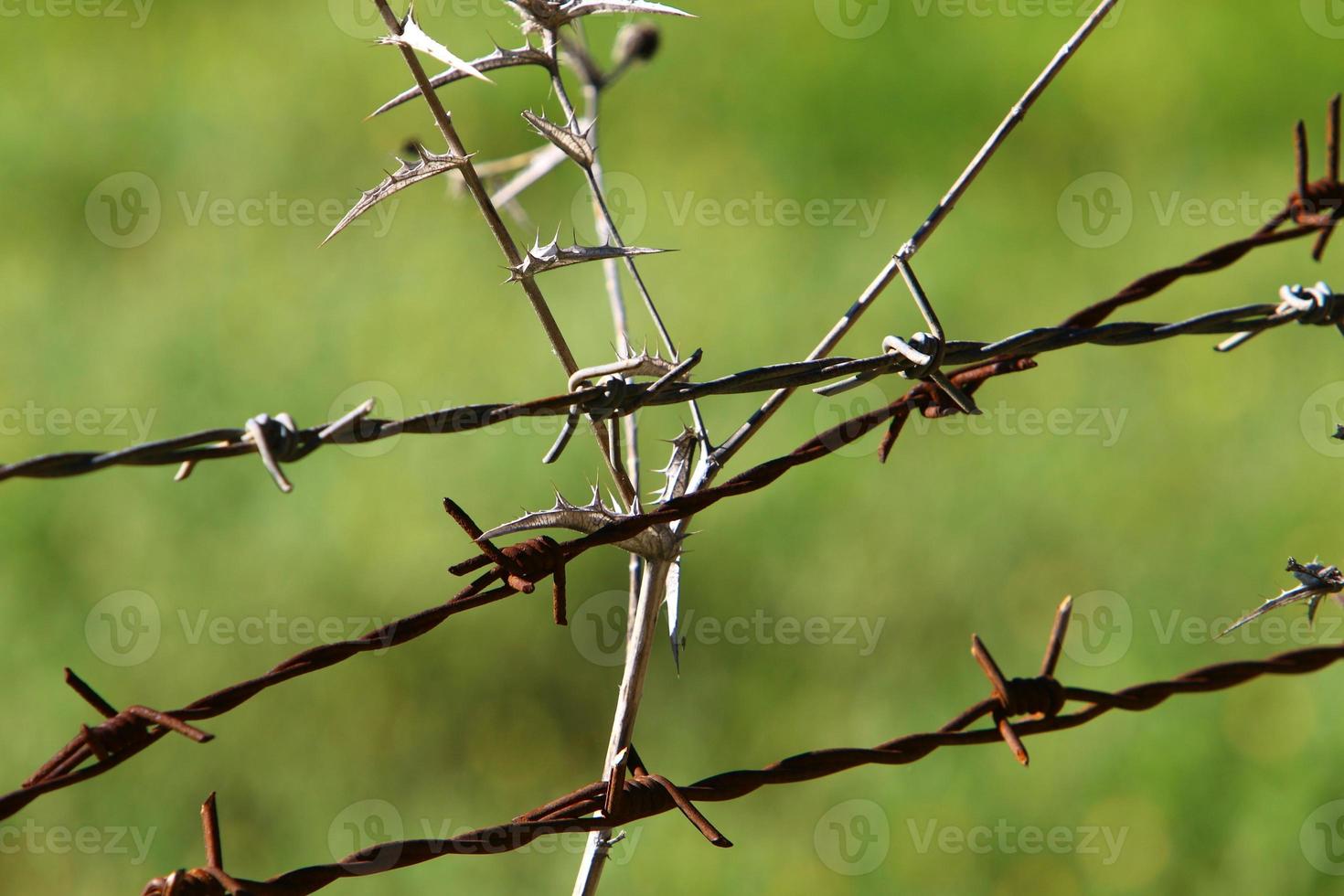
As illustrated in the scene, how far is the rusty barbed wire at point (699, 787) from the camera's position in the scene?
4.21 feet

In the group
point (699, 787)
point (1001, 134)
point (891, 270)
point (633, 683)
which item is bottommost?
point (699, 787)

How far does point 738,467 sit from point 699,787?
3.42m

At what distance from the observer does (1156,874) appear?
3.54 metres

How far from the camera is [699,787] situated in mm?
1469

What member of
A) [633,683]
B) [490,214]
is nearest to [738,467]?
[633,683]

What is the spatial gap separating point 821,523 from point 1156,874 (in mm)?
1743

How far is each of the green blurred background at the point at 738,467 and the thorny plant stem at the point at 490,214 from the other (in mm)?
1352

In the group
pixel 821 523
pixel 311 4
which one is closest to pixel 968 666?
pixel 821 523

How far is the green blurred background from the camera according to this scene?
3.77m

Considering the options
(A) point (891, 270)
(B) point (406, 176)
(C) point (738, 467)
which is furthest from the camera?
(C) point (738, 467)

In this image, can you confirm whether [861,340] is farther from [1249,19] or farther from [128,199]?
[128,199]

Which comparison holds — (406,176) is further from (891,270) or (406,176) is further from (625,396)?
(891,270)

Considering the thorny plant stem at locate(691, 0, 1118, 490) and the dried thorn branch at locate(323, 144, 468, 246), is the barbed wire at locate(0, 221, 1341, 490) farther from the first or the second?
the dried thorn branch at locate(323, 144, 468, 246)

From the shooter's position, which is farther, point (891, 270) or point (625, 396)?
point (891, 270)
